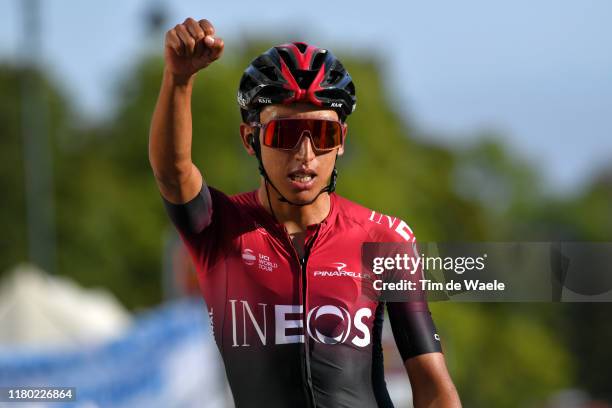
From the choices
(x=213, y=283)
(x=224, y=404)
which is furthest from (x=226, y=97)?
(x=213, y=283)

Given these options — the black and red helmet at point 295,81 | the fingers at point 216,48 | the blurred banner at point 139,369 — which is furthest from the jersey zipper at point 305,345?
the blurred banner at point 139,369

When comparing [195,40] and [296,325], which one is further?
[296,325]

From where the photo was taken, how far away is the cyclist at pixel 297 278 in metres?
5.39

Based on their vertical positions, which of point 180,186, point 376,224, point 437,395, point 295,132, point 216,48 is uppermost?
point 216,48

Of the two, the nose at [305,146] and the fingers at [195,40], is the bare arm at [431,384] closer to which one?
the nose at [305,146]

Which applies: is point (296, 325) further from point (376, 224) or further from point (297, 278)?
point (376, 224)

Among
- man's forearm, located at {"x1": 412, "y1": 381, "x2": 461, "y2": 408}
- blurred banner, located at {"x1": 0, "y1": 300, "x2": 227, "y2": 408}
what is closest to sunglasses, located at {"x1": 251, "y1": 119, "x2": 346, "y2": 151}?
man's forearm, located at {"x1": 412, "y1": 381, "x2": 461, "y2": 408}

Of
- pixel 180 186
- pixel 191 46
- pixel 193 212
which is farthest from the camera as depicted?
pixel 193 212

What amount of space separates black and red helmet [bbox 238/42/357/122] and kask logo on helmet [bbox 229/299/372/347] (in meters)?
0.85

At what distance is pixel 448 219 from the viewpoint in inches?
2908

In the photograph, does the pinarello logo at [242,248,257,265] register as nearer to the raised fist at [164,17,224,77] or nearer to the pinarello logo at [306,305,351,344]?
the pinarello logo at [306,305,351,344]

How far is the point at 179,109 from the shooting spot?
5.07m

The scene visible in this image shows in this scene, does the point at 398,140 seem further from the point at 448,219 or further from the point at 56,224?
the point at 56,224

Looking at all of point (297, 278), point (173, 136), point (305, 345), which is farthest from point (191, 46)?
point (305, 345)
